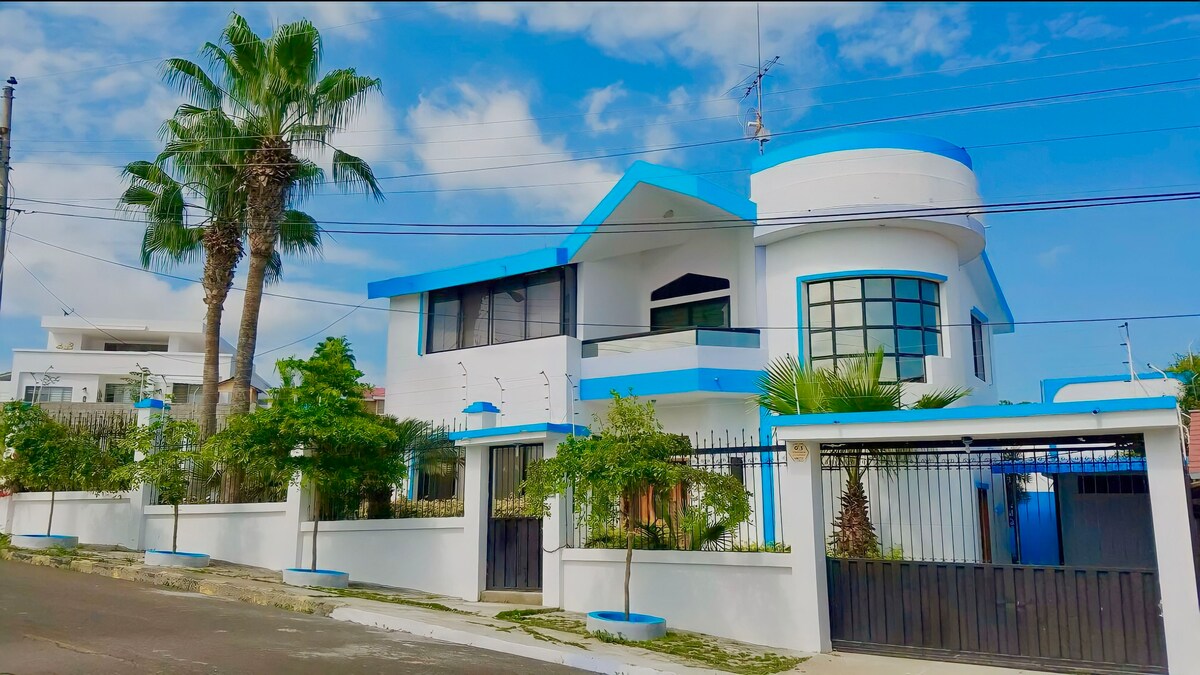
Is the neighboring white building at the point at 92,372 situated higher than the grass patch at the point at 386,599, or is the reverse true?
the neighboring white building at the point at 92,372

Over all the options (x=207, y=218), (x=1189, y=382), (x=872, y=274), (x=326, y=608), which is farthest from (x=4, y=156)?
(x=1189, y=382)

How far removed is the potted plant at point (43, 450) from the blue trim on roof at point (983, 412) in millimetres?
13790

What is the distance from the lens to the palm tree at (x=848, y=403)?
12.5 metres

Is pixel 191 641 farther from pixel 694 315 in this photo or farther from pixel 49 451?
pixel 694 315

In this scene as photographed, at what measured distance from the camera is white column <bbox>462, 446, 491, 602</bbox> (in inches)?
570

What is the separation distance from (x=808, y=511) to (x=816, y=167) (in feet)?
28.9

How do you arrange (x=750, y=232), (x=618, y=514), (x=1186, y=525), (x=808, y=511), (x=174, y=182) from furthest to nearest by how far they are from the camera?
(x=174, y=182) → (x=750, y=232) → (x=618, y=514) → (x=808, y=511) → (x=1186, y=525)

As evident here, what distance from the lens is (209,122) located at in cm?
1919

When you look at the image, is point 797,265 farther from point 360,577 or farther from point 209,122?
point 209,122

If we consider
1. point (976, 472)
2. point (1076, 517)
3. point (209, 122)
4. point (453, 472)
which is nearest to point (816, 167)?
point (976, 472)

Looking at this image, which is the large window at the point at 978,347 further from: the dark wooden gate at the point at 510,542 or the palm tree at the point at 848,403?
the dark wooden gate at the point at 510,542

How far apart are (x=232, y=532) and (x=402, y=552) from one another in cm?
401

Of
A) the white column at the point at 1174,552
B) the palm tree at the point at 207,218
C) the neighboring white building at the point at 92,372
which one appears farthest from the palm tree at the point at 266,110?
the neighboring white building at the point at 92,372

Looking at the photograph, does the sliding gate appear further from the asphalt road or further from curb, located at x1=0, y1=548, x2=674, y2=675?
the asphalt road
